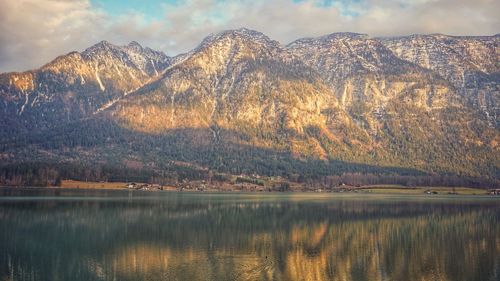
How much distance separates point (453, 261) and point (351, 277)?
1556 centimetres

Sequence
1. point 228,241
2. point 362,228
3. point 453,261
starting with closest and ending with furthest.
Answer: point 453,261 → point 228,241 → point 362,228

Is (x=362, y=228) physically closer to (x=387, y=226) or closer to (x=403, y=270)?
(x=387, y=226)

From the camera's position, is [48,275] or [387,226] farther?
[387,226]

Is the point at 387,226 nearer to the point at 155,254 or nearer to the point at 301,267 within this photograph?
the point at 301,267

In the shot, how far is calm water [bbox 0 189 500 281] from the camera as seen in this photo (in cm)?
4891

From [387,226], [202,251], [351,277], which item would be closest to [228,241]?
[202,251]

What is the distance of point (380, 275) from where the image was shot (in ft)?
162

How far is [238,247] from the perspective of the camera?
65375mm

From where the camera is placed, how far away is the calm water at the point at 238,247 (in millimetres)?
48906

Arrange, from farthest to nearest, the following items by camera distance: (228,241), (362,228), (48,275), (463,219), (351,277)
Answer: (463,219) → (362,228) → (228,241) → (351,277) → (48,275)

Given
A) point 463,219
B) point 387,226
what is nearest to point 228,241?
point 387,226

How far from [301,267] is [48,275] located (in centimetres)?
2455

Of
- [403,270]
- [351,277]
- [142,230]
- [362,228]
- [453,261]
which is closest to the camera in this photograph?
[351,277]

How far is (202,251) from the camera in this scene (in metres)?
60.6
